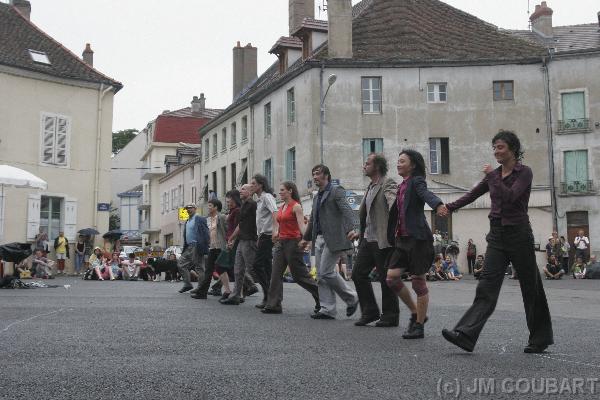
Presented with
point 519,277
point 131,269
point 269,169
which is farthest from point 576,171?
point 519,277

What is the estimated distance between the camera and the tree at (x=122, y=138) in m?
83.5

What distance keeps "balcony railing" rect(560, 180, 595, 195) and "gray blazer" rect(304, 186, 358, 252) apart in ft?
96.2

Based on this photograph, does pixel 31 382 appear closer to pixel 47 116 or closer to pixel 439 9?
pixel 47 116

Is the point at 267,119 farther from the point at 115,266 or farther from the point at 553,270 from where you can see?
the point at 553,270

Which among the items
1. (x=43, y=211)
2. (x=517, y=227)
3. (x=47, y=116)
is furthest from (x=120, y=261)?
(x=517, y=227)

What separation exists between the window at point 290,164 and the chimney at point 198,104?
31888mm

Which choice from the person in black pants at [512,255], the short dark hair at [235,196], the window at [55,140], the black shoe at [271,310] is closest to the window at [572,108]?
the window at [55,140]

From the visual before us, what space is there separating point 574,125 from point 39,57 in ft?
76.3

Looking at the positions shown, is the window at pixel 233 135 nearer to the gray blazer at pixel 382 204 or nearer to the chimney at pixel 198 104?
the chimney at pixel 198 104

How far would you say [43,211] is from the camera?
31.3 meters

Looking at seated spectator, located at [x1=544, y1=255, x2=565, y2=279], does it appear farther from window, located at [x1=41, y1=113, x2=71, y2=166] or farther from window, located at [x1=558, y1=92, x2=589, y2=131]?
window, located at [x1=41, y1=113, x2=71, y2=166]

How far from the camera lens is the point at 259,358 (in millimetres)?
6117

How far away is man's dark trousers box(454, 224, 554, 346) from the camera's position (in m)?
6.38

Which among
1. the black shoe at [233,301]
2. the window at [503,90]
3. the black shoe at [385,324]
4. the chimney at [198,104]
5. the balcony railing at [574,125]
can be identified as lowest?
the black shoe at [385,324]
